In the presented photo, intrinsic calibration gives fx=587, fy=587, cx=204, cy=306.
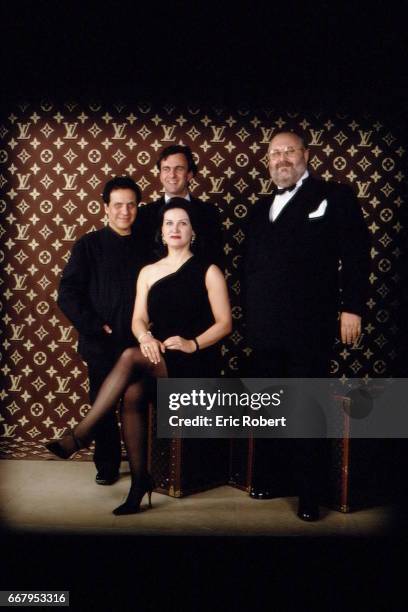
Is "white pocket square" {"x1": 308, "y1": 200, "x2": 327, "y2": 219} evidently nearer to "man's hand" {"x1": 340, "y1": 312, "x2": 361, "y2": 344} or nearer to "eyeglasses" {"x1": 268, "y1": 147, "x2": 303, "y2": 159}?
"eyeglasses" {"x1": 268, "y1": 147, "x2": 303, "y2": 159}

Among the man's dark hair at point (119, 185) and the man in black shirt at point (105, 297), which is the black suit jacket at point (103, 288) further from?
the man's dark hair at point (119, 185)

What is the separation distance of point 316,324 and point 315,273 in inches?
9.7

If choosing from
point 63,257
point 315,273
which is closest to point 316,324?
point 315,273

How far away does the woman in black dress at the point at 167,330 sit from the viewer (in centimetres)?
284

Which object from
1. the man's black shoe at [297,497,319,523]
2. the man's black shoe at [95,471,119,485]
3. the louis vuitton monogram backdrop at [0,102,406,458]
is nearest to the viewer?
the man's black shoe at [297,497,319,523]

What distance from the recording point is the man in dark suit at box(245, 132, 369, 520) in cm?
279

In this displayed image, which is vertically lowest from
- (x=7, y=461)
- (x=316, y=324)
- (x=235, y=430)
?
(x=7, y=461)

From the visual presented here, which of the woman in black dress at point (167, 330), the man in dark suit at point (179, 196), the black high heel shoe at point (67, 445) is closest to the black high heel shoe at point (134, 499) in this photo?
the woman in black dress at point (167, 330)

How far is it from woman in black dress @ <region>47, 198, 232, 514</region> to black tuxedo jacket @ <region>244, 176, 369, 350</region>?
0.95ft

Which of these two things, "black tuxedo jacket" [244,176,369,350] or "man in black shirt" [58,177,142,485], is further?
"man in black shirt" [58,177,142,485]

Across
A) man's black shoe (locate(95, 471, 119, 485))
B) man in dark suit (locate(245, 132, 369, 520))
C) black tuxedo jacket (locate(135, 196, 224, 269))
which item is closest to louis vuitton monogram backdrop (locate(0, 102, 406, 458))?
black tuxedo jacket (locate(135, 196, 224, 269))

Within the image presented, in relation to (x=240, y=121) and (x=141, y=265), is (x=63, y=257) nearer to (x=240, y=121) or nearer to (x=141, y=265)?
(x=141, y=265)

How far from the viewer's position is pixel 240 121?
153 inches

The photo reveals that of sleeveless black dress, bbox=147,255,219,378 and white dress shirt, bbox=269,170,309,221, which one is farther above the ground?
white dress shirt, bbox=269,170,309,221
